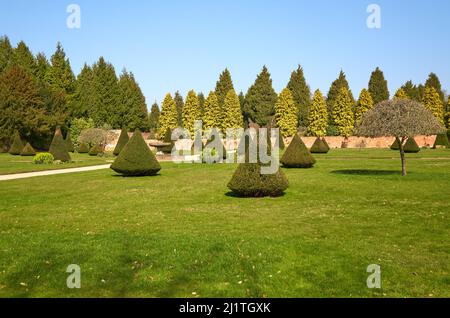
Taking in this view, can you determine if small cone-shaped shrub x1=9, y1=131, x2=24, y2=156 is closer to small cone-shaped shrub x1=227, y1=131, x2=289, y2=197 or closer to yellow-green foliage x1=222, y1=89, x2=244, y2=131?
yellow-green foliage x1=222, y1=89, x2=244, y2=131

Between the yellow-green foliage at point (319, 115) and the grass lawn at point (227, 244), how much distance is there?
188 ft

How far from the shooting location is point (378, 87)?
80500 mm

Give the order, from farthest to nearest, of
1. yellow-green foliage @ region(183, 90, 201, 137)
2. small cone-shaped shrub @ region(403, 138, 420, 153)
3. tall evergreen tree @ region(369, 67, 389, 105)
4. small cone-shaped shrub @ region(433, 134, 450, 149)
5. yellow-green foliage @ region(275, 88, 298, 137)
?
yellow-green foliage @ region(183, 90, 201, 137)
tall evergreen tree @ region(369, 67, 389, 105)
yellow-green foliage @ region(275, 88, 298, 137)
small cone-shaped shrub @ region(433, 134, 450, 149)
small cone-shaped shrub @ region(403, 138, 420, 153)

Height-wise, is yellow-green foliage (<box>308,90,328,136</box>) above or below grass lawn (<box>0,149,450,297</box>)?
above

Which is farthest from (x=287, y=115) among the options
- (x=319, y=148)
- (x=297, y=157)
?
(x=297, y=157)

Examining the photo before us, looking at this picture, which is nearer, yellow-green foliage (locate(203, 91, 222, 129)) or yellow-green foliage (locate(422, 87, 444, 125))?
yellow-green foliage (locate(422, 87, 444, 125))

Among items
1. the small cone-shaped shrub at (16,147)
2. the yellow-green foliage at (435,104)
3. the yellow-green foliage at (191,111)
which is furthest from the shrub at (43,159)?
the yellow-green foliage at (435,104)

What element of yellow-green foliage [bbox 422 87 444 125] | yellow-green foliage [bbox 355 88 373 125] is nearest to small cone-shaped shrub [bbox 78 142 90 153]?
yellow-green foliage [bbox 355 88 373 125]

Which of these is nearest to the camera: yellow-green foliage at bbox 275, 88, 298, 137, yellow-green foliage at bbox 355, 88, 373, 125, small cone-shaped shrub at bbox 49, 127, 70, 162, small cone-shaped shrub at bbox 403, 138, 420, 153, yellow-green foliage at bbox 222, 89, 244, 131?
small cone-shaped shrub at bbox 49, 127, 70, 162

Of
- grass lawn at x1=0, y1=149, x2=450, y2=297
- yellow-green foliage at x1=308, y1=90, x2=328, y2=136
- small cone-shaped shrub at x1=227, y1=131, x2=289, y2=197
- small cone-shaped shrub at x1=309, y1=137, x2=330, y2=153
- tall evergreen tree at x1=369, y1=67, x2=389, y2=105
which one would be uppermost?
tall evergreen tree at x1=369, y1=67, x2=389, y2=105

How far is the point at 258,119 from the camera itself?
82.9 m

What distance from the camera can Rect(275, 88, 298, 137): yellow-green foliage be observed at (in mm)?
76625

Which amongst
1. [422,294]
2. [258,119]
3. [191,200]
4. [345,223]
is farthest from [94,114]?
[422,294]

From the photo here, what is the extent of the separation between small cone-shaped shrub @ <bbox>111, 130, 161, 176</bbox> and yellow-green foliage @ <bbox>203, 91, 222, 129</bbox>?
54.1 metres
